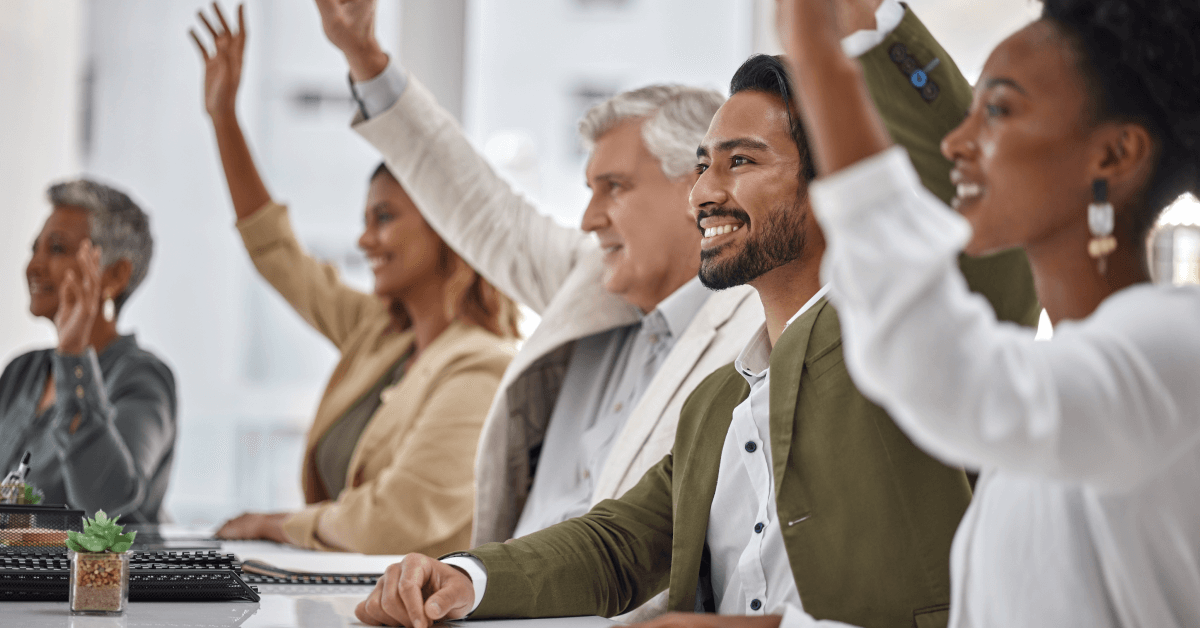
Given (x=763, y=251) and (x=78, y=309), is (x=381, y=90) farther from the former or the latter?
(x=763, y=251)

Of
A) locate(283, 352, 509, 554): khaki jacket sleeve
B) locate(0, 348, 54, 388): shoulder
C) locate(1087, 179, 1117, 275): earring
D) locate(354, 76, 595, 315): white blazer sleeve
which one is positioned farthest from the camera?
locate(0, 348, 54, 388): shoulder

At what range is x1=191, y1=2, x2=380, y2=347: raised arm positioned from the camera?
2799mm

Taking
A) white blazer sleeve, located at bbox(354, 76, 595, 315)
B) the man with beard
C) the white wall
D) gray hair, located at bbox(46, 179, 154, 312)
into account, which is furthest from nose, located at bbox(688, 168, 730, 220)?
the white wall

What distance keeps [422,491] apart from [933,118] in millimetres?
1511

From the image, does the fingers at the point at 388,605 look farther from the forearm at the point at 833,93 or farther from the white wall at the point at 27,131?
the white wall at the point at 27,131

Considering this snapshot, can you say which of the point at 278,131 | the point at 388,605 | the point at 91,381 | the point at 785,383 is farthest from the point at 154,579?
the point at 278,131

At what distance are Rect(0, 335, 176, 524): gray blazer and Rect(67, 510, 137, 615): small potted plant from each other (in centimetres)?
135

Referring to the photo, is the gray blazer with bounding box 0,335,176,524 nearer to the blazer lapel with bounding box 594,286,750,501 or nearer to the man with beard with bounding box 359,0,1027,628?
the blazer lapel with bounding box 594,286,750,501

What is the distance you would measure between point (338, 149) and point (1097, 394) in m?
5.19

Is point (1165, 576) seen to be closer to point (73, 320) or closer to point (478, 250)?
point (478, 250)

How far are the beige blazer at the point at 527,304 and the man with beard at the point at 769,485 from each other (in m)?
0.24

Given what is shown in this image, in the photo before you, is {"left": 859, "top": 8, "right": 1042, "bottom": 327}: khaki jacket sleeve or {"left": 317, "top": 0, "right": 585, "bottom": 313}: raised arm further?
{"left": 317, "top": 0, "right": 585, "bottom": 313}: raised arm

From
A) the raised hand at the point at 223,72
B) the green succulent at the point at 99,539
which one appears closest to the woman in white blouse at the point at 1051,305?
the green succulent at the point at 99,539

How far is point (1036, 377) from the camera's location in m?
0.71
